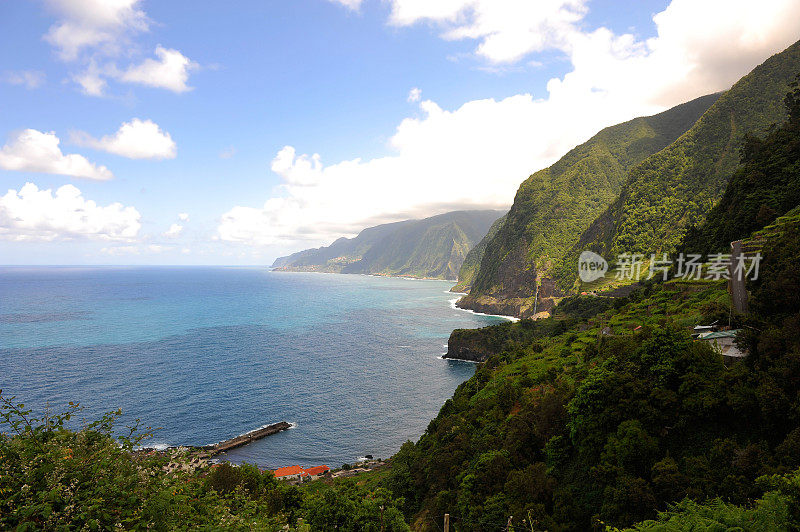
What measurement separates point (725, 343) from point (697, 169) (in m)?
137

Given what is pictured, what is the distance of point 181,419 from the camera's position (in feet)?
200

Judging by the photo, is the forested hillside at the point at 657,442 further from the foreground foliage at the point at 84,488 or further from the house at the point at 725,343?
the foreground foliage at the point at 84,488

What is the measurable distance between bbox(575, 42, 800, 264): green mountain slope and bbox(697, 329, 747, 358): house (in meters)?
109

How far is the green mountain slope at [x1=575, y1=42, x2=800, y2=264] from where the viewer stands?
116750mm

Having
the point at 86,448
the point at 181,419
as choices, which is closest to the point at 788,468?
the point at 86,448

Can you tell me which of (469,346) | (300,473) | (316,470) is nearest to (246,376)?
(316,470)

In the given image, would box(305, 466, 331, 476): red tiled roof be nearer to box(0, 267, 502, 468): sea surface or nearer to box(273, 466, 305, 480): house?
box(273, 466, 305, 480): house

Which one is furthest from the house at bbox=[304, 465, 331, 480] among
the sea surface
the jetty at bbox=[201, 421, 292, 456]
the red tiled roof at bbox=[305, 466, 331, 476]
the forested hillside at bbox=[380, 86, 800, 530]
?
the forested hillside at bbox=[380, 86, 800, 530]

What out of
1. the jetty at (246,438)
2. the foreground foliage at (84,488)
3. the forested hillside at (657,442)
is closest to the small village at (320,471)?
the jetty at (246,438)

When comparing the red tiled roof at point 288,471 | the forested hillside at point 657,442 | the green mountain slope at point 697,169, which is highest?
the green mountain slope at point 697,169

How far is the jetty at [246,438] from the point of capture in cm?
5340

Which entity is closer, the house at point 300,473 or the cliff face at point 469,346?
the house at point 300,473

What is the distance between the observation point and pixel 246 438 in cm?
5756

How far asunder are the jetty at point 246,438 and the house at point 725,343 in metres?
54.1
